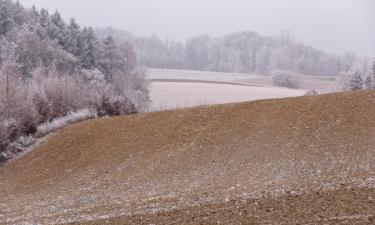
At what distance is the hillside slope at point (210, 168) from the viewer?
1404 centimetres

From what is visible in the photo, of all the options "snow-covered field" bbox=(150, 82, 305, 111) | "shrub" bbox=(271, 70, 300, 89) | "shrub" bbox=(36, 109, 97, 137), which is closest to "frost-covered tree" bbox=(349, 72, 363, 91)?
"snow-covered field" bbox=(150, 82, 305, 111)

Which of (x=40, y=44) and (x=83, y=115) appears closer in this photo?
(x=83, y=115)

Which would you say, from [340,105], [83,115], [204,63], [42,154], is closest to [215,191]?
[340,105]

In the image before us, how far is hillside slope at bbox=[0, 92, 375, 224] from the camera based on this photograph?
14.0m

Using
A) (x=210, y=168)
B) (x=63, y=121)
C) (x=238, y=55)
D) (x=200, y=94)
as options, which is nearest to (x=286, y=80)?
(x=200, y=94)

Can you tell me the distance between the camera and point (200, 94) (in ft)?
257

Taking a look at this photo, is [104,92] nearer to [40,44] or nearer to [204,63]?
[40,44]

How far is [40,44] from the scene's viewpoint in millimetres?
63562

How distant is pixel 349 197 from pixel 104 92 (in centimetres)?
3507

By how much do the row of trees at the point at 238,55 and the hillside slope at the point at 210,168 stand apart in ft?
362

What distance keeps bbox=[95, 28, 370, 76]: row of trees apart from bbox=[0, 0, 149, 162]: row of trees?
61.2m

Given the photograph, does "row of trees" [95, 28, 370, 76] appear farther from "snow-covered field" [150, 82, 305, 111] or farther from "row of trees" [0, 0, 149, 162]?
"row of trees" [0, 0, 149, 162]

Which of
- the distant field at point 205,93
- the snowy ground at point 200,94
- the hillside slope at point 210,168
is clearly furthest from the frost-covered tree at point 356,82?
the hillside slope at point 210,168

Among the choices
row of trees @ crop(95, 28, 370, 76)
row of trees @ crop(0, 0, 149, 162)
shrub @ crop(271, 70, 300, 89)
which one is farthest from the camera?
row of trees @ crop(95, 28, 370, 76)
